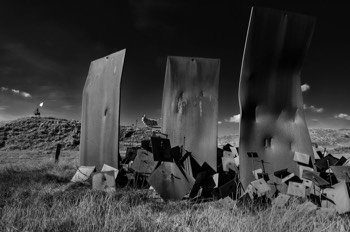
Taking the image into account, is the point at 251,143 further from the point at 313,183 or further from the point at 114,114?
the point at 114,114

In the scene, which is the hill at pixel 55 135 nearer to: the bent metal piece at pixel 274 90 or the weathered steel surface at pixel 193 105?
the weathered steel surface at pixel 193 105

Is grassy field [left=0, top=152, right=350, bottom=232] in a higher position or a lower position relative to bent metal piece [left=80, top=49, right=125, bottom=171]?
lower

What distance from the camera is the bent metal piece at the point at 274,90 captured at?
2.89 meters

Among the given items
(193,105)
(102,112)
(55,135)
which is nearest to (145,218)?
Result: (193,105)

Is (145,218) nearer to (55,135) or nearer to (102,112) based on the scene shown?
(102,112)

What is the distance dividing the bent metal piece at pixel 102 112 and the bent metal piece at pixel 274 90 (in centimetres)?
191

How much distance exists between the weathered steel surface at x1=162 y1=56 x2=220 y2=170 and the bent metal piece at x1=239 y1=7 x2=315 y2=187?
69 centimetres

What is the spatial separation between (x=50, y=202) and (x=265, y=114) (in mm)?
2696

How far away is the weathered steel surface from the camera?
135 inches

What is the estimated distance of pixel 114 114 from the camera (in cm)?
346

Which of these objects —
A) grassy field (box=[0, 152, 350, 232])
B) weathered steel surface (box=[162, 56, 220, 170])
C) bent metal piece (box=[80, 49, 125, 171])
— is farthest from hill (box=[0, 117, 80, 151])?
grassy field (box=[0, 152, 350, 232])

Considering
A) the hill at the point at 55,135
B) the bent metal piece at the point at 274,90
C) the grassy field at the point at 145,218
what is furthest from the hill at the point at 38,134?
the bent metal piece at the point at 274,90

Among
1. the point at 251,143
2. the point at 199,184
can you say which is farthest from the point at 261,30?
the point at 199,184

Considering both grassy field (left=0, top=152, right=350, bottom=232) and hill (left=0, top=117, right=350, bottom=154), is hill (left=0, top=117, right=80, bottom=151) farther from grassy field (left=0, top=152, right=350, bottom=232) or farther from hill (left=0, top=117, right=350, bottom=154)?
grassy field (left=0, top=152, right=350, bottom=232)
